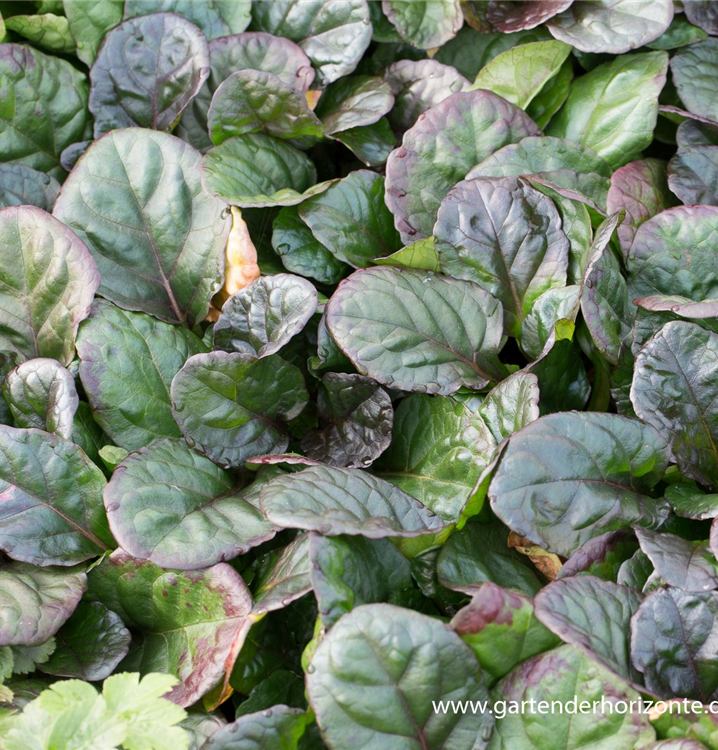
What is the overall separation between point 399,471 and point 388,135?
70 cm

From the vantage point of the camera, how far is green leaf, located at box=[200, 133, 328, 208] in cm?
133

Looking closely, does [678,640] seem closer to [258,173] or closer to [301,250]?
[301,250]

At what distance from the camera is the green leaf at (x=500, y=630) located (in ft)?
3.14

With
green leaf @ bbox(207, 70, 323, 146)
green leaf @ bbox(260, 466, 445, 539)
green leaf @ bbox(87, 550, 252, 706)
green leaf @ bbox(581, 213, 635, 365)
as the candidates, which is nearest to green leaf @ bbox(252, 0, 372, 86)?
green leaf @ bbox(207, 70, 323, 146)

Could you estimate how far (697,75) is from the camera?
161 cm

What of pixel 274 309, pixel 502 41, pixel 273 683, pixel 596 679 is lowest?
pixel 273 683

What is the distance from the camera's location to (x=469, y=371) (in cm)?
129

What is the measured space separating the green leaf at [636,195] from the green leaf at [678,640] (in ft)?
2.02

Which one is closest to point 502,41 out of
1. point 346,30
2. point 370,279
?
point 346,30

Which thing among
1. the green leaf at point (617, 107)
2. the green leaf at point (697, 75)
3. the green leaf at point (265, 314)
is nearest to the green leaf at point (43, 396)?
the green leaf at point (265, 314)

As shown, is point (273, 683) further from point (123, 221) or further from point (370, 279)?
point (123, 221)

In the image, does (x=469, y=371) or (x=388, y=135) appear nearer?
(x=469, y=371)

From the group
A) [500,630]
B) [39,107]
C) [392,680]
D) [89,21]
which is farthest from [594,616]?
[89,21]

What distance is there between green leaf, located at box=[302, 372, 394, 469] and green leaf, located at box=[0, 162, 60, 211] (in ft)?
2.12
